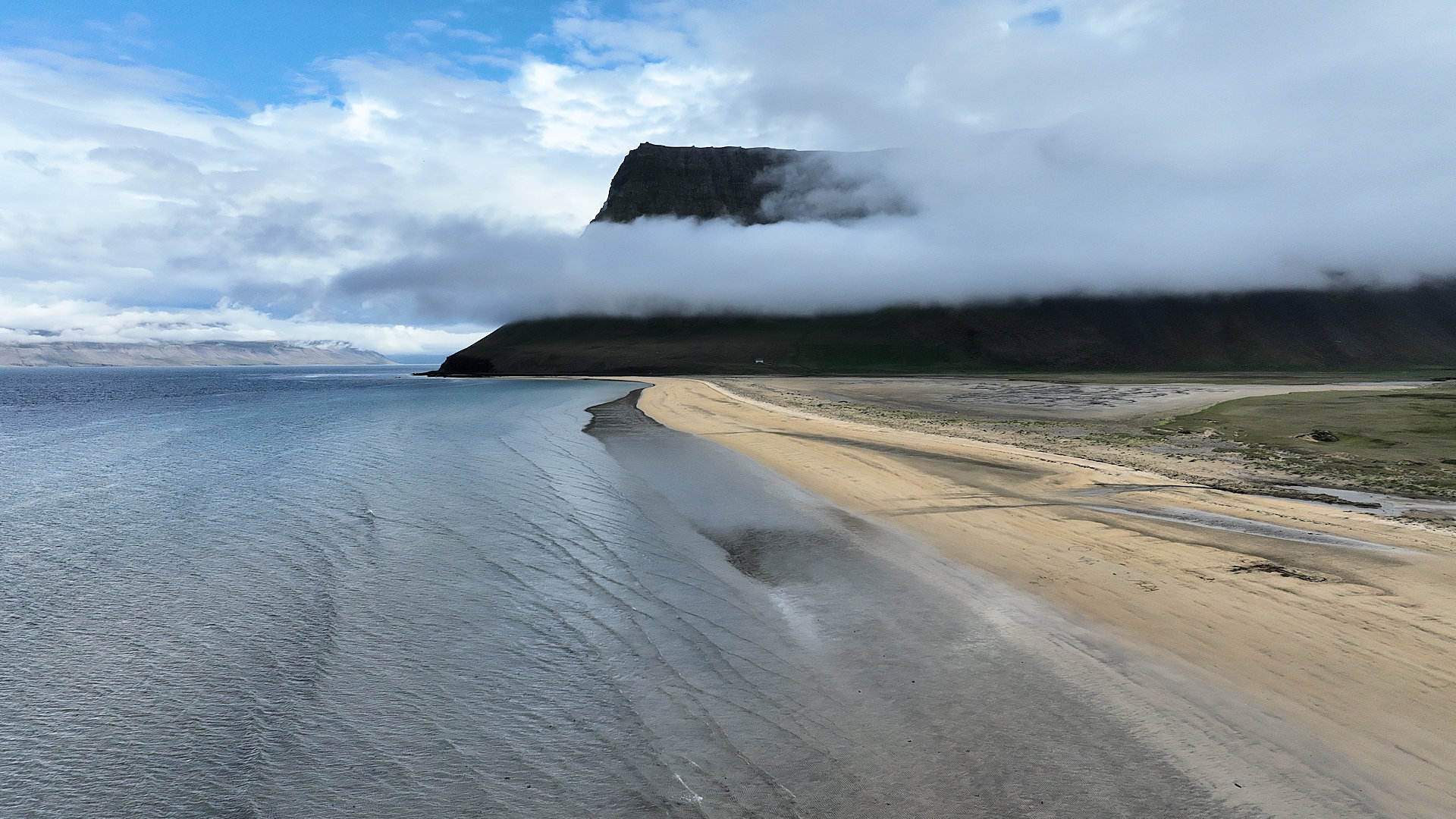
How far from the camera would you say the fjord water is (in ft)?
20.1

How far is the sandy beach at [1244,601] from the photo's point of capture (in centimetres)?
641

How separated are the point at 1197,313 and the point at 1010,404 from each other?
545 feet

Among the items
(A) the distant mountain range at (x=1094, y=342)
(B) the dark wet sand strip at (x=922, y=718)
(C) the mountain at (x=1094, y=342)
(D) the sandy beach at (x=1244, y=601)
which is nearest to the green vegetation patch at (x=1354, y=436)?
Result: (D) the sandy beach at (x=1244, y=601)

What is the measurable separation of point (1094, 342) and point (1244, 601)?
183910 millimetres

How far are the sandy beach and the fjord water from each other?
1205mm

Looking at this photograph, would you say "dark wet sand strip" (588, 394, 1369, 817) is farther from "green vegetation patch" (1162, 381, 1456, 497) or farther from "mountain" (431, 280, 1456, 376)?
"mountain" (431, 280, 1456, 376)

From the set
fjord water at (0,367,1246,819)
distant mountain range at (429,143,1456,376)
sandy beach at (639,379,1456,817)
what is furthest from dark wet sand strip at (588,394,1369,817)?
distant mountain range at (429,143,1456,376)

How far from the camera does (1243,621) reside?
9.20 m

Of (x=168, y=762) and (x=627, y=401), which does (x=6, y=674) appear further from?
(x=627, y=401)

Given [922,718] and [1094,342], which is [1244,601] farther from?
[1094,342]

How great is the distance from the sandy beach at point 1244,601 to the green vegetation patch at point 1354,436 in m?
5.47

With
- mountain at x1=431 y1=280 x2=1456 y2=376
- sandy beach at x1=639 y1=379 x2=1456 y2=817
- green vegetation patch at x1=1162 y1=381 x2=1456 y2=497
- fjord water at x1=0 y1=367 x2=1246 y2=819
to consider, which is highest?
mountain at x1=431 y1=280 x2=1456 y2=376

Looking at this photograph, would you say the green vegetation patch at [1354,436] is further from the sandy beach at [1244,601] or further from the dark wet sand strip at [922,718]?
the dark wet sand strip at [922,718]

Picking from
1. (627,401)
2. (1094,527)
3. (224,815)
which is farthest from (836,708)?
(627,401)
